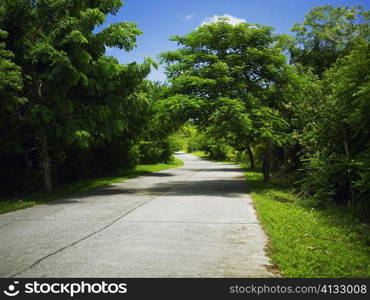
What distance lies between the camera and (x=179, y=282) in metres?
4.15

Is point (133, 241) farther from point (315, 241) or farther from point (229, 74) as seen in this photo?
point (229, 74)

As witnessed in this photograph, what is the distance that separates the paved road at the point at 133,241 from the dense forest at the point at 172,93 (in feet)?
11.2

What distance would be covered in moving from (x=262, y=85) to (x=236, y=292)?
42.7 feet

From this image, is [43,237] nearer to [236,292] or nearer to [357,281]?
[236,292]

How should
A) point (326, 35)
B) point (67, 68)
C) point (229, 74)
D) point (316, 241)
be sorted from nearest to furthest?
point (316, 241) < point (67, 68) < point (229, 74) < point (326, 35)

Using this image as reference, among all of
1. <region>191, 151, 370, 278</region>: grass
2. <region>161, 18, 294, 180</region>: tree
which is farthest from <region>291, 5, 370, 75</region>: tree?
<region>191, 151, 370, 278</region>: grass

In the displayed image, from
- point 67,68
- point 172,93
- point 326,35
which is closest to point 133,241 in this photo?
point 67,68

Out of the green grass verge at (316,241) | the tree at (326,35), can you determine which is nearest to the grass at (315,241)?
the green grass verge at (316,241)

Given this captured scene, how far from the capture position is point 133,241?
240 inches

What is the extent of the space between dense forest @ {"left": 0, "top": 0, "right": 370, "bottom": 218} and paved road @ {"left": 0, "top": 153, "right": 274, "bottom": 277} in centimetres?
342

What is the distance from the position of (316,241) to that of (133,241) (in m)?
3.45

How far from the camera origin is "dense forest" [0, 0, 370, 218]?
33.0 feet

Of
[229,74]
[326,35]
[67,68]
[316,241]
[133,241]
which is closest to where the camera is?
[316,241]

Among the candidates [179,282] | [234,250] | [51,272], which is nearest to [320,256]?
[234,250]
